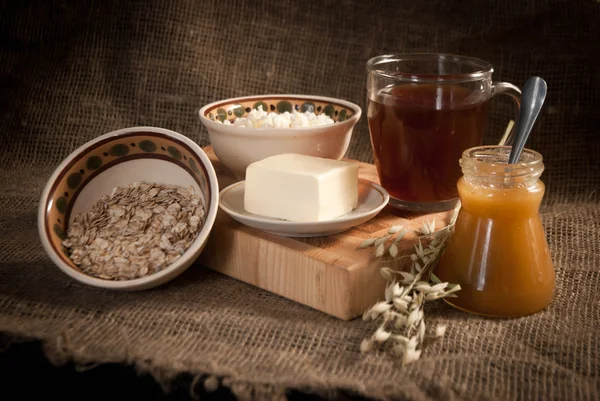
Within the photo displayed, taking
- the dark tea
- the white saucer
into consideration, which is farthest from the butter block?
the dark tea

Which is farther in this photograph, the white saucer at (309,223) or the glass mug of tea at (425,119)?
the glass mug of tea at (425,119)

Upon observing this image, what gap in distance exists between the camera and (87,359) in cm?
120

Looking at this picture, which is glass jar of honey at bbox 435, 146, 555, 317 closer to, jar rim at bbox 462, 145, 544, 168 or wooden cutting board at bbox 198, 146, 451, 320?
jar rim at bbox 462, 145, 544, 168

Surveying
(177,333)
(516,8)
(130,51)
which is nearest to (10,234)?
(177,333)

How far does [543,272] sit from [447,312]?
168 millimetres

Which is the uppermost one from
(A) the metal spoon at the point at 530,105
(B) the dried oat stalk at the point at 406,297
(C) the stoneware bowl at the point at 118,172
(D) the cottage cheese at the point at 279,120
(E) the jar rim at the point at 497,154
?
(A) the metal spoon at the point at 530,105

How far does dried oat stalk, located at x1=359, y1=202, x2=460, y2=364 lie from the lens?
1212mm

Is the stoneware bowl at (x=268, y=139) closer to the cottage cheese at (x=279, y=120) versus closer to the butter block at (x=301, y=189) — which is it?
the cottage cheese at (x=279, y=120)

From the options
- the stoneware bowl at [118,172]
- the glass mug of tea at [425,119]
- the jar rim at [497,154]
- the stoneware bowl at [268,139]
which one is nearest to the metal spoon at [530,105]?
the jar rim at [497,154]

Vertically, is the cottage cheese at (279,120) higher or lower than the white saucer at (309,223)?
higher

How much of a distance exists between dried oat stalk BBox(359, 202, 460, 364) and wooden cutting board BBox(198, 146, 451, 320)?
0.08ft

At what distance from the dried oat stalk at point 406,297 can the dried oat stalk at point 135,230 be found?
0.32 metres

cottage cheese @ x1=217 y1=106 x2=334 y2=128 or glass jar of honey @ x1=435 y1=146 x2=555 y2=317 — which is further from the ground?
cottage cheese @ x1=217 y1=106 x2=334 y2=128

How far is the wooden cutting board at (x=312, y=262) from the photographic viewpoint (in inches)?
52.1
